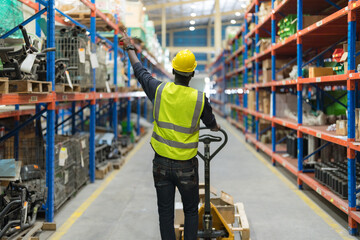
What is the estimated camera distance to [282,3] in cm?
700

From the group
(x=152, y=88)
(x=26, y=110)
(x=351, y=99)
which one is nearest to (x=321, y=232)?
(x=351, y=99)

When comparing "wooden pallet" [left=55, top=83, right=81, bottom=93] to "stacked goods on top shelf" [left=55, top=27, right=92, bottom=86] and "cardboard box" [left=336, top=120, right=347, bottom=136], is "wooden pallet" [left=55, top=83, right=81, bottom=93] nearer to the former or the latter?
"stacked goods on top shelf" [left=55, top=27, right=92, bottom=86]

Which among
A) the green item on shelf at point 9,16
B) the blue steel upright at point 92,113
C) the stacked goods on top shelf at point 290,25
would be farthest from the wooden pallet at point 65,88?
the stacked goods on top shelf at point 290,25

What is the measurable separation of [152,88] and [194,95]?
1.18ft

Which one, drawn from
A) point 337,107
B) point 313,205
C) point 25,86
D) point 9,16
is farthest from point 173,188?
point 337,107

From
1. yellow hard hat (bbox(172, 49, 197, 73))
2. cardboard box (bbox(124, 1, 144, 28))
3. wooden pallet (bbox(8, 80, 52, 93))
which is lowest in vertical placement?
wooden pallet (bbox(8, 80, 52, 93))

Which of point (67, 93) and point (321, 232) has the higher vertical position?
point (67, 93)

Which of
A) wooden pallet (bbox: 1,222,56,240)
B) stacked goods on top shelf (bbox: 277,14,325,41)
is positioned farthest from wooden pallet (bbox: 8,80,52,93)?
stacked goods on top shelf (bbox: 277,14,325,41)

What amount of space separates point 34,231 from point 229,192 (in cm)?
313

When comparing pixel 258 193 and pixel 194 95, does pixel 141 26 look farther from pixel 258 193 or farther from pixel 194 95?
pixel 194 95

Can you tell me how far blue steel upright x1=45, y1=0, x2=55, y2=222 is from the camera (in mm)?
4383

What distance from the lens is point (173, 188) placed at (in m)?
3.22

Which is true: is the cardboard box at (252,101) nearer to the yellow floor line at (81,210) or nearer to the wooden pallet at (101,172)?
the yellow floor line at (81,210)

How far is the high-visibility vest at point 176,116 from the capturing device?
10.1 feet
